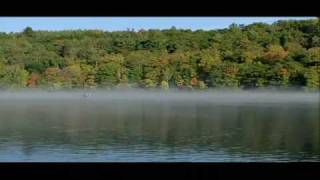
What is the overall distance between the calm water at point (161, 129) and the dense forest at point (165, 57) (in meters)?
0.78

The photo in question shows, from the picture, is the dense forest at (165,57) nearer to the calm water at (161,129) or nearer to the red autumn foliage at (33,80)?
the red autumn foliage at (33,80)

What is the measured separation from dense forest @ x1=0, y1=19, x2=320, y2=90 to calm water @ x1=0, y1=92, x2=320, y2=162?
779mm

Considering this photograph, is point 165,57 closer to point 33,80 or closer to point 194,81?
point 194,81

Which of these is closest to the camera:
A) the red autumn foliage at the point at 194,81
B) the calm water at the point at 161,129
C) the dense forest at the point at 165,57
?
the calm water at the point at 161,129

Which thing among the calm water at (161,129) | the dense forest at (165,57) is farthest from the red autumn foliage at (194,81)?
the calm water at (161,129)

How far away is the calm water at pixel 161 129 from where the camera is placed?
772cm

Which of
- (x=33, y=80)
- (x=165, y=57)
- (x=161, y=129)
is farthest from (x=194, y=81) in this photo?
(x=33, y=80)

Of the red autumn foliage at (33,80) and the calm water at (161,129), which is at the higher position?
the red autumn foliage at (33,80)

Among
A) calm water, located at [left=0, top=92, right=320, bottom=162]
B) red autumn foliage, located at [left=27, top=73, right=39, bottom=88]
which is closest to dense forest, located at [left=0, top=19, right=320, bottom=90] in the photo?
red autumn foliage, located at [left=27, top=73, right=39, bottom=88]

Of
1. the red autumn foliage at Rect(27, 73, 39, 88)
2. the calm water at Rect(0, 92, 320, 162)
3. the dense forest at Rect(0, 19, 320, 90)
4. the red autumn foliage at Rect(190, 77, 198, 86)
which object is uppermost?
the dense forest at Rect(0, 19, 320, 90)

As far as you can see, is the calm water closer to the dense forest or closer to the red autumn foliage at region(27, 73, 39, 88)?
the red autumn foliage at region(27, 73, 39, 88)

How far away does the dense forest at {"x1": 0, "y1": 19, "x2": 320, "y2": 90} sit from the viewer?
320 inches
